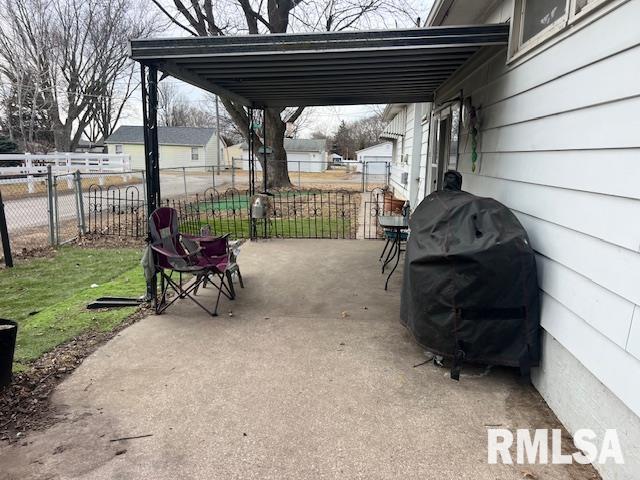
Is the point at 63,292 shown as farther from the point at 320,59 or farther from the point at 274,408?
the point at 320,59

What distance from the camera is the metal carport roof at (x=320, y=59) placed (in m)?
3.45

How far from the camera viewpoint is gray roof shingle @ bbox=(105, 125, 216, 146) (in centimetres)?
3804

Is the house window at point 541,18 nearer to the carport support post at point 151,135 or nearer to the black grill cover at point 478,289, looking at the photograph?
the black grill cover at point 478,289

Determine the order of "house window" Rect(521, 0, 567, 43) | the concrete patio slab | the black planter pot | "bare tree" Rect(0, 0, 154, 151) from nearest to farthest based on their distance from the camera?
the concrete patio slab
the black planter pot
"house window" Rect(521, 0, 567, 43)
"bare tree" Rect(0, 0, 154, 151)

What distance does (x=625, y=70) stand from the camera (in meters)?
1.94

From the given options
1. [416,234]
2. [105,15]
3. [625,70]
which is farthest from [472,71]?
[105,15]

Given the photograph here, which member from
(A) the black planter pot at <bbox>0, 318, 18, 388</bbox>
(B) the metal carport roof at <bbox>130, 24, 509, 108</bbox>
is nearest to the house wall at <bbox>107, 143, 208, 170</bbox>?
(B) the metal carport roof at <bbox>130, 24, 509, 108</bbox>

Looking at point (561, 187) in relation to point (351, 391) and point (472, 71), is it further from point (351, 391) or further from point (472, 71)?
point (472, 71)

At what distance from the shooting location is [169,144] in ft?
124

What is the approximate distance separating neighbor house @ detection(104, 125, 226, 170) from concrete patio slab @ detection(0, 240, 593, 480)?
1413 inches

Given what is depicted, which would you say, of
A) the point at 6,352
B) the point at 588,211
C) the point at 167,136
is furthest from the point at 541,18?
the point at 167,136

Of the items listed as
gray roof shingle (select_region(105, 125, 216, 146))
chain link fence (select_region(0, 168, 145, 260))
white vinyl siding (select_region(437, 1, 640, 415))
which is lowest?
chain link fence (select_region(0, 168, 145, 260))

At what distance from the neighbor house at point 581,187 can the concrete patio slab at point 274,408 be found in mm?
402

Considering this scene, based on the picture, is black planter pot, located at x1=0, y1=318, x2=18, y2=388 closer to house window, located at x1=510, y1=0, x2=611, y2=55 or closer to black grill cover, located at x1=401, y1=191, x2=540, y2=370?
black grill cover, located at x1=401, y1=191, x2=540, y2=370
